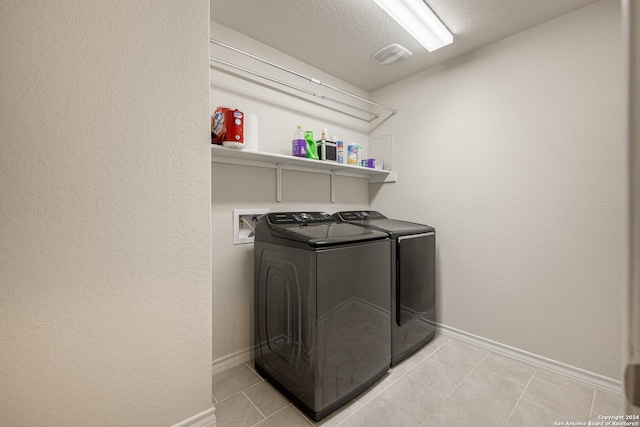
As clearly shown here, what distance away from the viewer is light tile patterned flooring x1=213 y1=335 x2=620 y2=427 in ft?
4.62

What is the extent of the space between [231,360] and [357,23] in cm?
266

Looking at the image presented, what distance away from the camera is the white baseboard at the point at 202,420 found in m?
1.25

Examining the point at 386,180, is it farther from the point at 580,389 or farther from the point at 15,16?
the point at 15,16

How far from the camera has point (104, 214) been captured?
3.47ft

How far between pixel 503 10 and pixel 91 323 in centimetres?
291

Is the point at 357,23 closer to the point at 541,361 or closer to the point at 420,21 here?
the point at 420,21

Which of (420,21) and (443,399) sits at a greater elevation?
(420,21)

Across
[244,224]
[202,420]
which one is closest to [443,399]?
[202,420]

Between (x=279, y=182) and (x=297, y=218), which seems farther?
(x=279, y=182)

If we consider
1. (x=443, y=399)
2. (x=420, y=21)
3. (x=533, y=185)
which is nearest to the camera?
(x=443, y=399)

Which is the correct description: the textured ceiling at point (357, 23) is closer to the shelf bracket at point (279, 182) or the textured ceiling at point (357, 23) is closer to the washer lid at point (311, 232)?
the shelf bracket at point (279, 182)

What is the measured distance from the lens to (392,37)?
2031 mm

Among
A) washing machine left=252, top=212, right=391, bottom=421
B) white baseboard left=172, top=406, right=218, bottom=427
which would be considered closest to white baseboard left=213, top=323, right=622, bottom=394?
washing machine left=252, top=212, right=391, bottom=421

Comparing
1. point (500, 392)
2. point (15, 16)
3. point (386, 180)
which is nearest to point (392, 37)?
point (386, 180)
